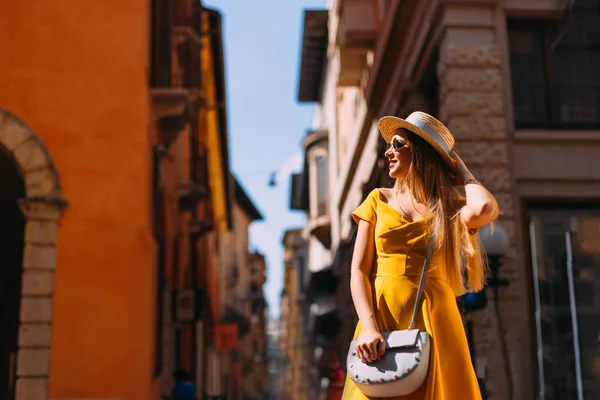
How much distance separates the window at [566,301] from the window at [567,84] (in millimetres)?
1216

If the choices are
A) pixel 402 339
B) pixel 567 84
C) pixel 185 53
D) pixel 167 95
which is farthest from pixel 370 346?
pixel 185 53

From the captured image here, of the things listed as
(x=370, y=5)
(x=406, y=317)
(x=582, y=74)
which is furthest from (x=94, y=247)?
(x=406, y=317)

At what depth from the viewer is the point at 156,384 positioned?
14.0 m

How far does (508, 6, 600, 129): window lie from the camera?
11.3 meters

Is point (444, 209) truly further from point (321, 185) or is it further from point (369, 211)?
point (321, 185)

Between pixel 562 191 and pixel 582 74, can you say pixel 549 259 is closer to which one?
pixel 562 191

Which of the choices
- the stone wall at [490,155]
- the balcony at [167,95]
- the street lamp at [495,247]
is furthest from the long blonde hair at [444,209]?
the balcony at [167,95]

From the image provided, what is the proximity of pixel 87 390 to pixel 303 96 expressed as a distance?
28484 mm

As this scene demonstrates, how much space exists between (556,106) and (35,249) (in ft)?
22.5

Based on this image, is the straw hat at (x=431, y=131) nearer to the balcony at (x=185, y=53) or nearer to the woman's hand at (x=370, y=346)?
the woman's hand at (x=370, y=346)

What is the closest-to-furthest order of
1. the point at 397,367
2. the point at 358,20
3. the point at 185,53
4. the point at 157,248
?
the point at 397,367
the point at 157,248
the point at 358,20
the point at 185,53

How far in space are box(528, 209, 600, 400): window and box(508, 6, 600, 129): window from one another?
122 cm

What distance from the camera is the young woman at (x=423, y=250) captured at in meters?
4.09

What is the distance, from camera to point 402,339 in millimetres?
4023
